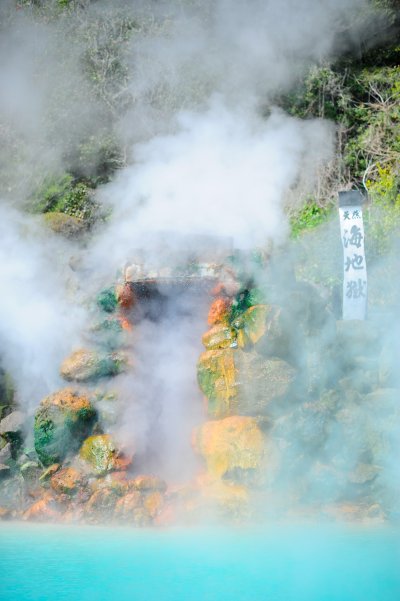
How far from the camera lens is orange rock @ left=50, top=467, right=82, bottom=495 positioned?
5992mm

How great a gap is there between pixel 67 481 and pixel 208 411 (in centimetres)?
135

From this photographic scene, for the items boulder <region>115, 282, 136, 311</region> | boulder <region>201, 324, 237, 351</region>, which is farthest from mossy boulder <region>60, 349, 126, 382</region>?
boulder <region>201, 324, 237, 351</region>

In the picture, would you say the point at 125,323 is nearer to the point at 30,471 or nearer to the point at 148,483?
the point at 30,471

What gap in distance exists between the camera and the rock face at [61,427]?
6.40m

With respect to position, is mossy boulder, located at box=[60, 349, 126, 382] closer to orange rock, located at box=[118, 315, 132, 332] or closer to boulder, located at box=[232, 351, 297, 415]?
orange rock, located at box=[118, 315, 132, 332]

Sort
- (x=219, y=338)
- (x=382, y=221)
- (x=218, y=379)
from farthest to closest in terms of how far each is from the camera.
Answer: (x=382, y=221) → (x=219, y=338) → (x=218, y=379)

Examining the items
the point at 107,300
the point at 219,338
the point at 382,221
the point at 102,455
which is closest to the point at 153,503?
the point at 102,455

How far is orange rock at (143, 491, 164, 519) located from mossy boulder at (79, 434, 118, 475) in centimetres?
48

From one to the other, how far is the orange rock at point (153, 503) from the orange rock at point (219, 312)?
5.95ft

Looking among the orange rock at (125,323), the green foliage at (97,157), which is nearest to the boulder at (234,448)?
the orange rock at (125,323)

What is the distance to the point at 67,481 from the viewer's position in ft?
19.8

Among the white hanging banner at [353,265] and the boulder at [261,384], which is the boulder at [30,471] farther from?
the white hanging banner at [353,265]

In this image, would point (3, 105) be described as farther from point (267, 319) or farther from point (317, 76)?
point (267, 319)

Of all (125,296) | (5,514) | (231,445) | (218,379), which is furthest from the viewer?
(125,296)
